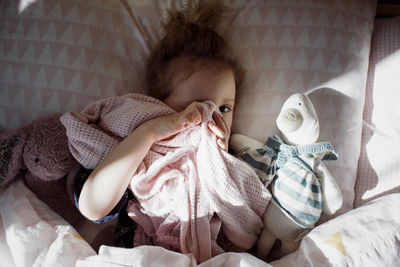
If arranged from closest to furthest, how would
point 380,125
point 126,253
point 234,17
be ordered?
point 126,253 < point 380,125 < point 234,17

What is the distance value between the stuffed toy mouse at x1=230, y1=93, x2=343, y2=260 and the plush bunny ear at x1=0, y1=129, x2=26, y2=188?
63 centimetres

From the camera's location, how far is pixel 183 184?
31.6 inches

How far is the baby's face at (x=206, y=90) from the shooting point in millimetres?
886

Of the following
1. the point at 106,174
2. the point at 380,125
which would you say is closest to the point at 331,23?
the point at 380,125

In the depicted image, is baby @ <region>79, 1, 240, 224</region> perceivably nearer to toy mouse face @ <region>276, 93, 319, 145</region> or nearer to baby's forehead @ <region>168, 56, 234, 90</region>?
baby's forehead @ <region>168, 56, 234, 90</region>

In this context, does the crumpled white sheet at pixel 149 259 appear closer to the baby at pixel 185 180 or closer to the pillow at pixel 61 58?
the baby at pixel 185 180

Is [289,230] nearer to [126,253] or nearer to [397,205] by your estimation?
[397,205]

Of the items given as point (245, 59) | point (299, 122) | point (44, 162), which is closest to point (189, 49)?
point (245, 59)

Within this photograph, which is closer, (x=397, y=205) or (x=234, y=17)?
(x=397, y=205)

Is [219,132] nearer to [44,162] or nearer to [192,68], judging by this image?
[192,68]

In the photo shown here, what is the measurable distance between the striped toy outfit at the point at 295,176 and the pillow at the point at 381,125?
23 cm

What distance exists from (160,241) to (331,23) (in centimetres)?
86

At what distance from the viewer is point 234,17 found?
1.11 m

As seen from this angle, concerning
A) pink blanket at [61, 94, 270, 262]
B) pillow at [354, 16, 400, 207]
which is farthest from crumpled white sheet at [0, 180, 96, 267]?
pillow at [354, 16, 400, 207]
